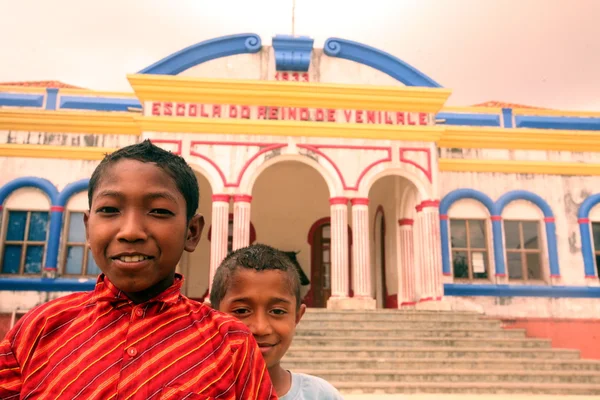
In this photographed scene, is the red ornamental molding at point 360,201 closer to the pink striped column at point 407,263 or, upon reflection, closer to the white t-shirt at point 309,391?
the pink striped column at point 407,263

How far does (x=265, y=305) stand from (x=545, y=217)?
36.0ft

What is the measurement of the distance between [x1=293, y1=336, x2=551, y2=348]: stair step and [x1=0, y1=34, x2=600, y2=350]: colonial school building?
1770 millimetres

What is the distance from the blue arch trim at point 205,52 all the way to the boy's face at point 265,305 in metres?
9.08

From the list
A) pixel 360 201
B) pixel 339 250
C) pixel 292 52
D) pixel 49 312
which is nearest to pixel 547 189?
pixel 360 201

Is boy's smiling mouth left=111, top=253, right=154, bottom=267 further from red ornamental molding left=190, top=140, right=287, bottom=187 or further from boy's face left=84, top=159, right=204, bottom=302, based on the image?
red ornamental molding left=190, top=140, right=287, bottom=187

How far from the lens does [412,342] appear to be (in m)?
7.77

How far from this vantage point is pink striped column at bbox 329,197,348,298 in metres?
9.70

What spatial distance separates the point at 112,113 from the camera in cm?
1109

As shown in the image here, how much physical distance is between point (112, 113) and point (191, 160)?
252 centimetres

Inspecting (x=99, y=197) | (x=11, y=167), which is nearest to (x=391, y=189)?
(x=11, y=167)

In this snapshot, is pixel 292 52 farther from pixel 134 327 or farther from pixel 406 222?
pixel 134 327

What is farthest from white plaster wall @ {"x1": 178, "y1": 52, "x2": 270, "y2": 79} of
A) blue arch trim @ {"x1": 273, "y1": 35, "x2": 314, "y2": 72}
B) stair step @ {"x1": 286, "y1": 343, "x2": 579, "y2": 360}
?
stair step @ {"x1": 286, "y1": 343, "x2": 579, "y2": 360}

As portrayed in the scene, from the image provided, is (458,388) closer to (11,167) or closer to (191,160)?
(191,160)

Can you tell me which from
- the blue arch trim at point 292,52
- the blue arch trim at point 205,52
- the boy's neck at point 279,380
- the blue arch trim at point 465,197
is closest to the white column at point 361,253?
the blue arch trim at point 465,197
